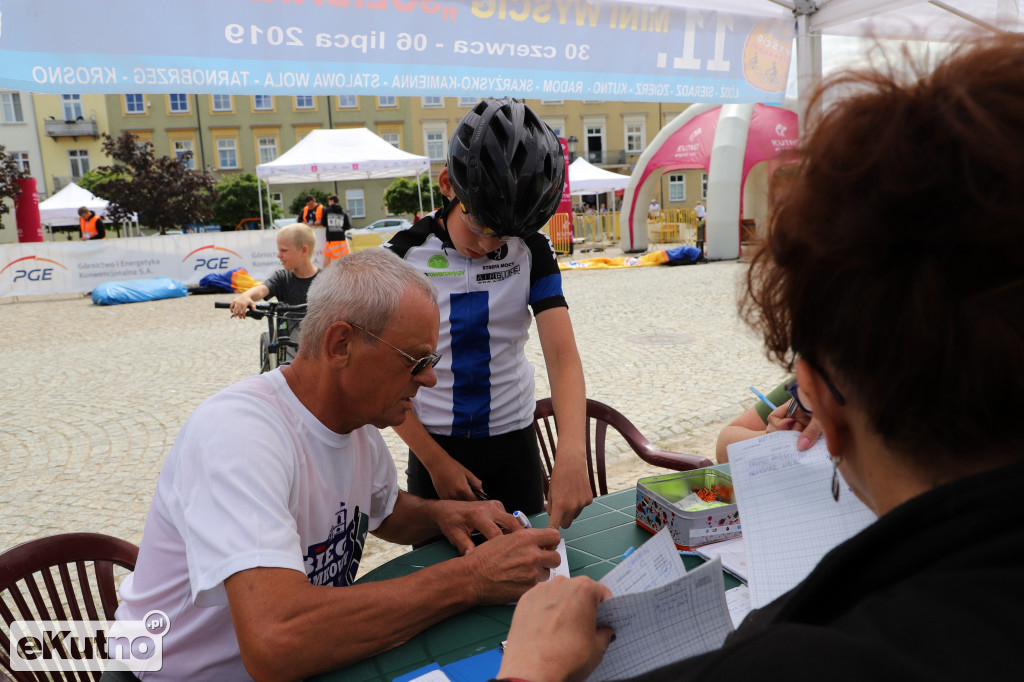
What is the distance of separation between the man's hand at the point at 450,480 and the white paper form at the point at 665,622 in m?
1.08

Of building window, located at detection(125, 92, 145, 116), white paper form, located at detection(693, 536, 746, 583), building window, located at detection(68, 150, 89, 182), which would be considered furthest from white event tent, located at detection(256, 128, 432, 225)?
building window, located at detection(68, 150, 89, 182)

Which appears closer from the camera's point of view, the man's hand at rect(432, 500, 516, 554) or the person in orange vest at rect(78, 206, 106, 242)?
the man's hand at rect(432, 500, 516, 554)

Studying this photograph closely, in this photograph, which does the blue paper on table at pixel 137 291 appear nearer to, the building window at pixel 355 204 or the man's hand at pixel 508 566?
the man's hand at pixel 508 566

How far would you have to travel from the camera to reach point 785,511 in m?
1.55

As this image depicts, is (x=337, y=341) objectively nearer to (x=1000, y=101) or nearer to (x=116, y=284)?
(x=1000, y=101)

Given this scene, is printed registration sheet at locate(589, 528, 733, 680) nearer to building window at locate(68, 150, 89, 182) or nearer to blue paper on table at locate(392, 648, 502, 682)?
blue paper on table at locate(392, 648, 502, 682)

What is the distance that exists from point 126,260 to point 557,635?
17631mm

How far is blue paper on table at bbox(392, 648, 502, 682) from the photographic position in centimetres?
137

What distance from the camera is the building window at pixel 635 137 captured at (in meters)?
54.8

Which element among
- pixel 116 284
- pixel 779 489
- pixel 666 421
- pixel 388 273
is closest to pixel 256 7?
pixel 388 273

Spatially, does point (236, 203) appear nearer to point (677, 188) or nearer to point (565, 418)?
point (677, 188)

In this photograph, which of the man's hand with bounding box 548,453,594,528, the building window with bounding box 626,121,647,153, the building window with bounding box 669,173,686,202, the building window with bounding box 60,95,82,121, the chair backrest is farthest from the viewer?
the building window with bounding box 626,121,647,153

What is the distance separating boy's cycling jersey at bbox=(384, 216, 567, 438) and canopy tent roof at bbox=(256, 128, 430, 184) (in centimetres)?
1658

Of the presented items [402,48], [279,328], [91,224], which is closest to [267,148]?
[91,224]
